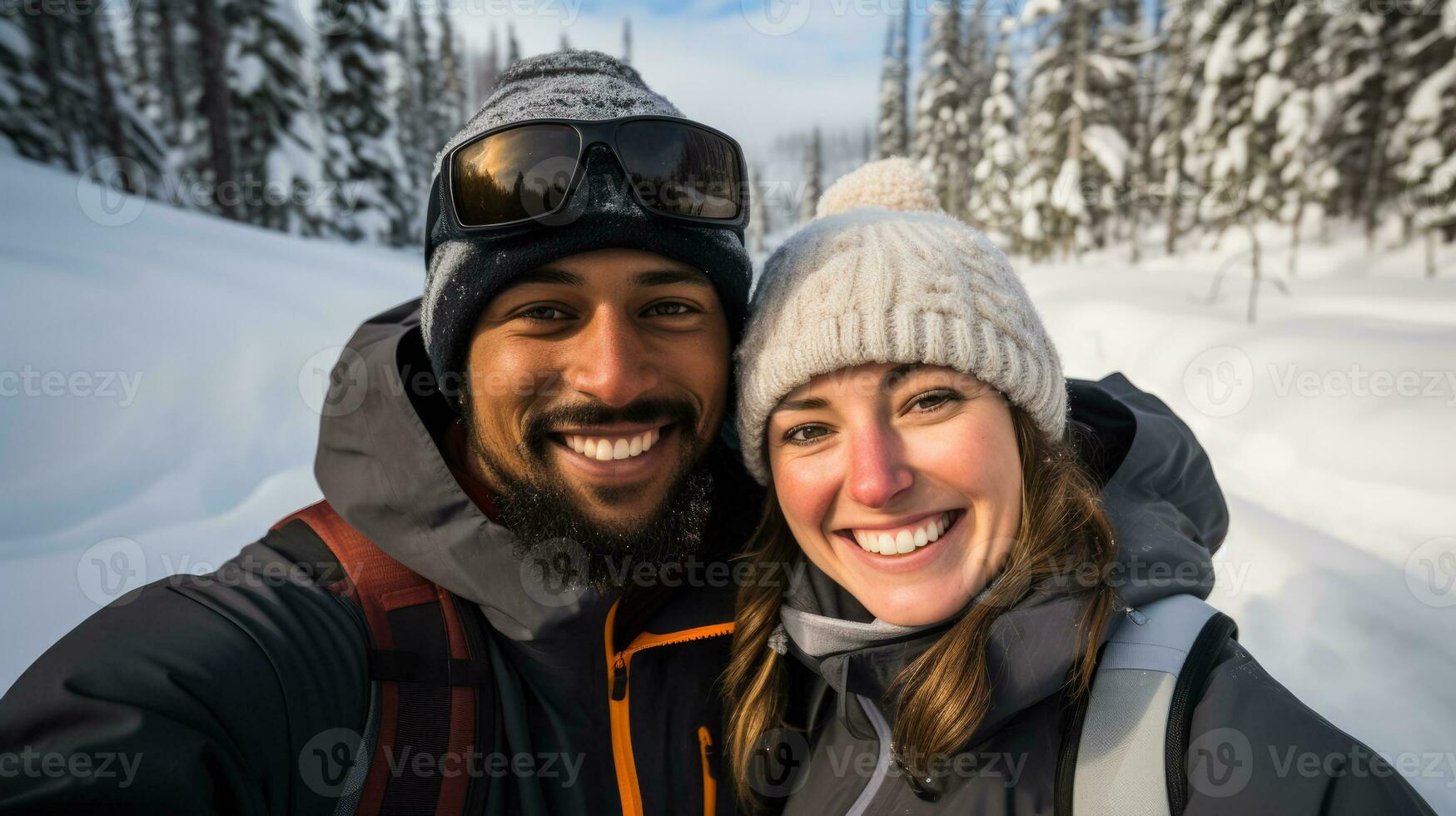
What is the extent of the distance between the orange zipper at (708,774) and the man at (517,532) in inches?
0.5

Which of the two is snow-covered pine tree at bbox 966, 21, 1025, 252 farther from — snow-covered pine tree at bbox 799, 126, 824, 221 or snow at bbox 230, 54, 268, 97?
snow at bbox 230, 54, 268, 97

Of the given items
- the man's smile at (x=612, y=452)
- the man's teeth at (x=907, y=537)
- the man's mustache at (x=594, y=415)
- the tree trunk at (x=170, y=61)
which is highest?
the tree trunk at (x=170, y=61)

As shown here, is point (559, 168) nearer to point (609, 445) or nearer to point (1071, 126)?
point (609, 445)

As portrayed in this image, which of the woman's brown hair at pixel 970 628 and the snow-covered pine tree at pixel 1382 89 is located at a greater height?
the snow-covered pine tree at pixel 1382 89

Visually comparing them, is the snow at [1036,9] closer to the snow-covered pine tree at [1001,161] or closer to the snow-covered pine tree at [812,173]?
the snow-covered pine tree at [1001,161]

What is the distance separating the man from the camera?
5.82 feet

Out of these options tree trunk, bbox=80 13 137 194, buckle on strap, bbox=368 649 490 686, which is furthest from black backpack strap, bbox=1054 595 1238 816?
tree trunk, bbox=80 13 137 194

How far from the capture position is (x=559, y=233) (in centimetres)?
234

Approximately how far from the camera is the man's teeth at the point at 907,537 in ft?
7.18

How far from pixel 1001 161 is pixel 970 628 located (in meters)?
35.4

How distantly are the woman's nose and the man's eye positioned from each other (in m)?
1.11

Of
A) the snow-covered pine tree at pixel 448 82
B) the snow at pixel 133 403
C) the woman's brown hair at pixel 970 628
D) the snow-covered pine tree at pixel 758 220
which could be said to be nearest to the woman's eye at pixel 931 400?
the woman's brown hair at pixel 970 628

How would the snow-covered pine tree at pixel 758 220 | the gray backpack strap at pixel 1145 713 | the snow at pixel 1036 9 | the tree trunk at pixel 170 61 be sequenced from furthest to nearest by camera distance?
the snow-covered pine tree at pixel 758 220 < the tree trunk at pixel 170 61 < the snow at pixel 1036 9 < the gray backpack strap at pixel 1145 713

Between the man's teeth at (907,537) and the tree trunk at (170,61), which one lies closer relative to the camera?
the man's teeth at (907,537)
